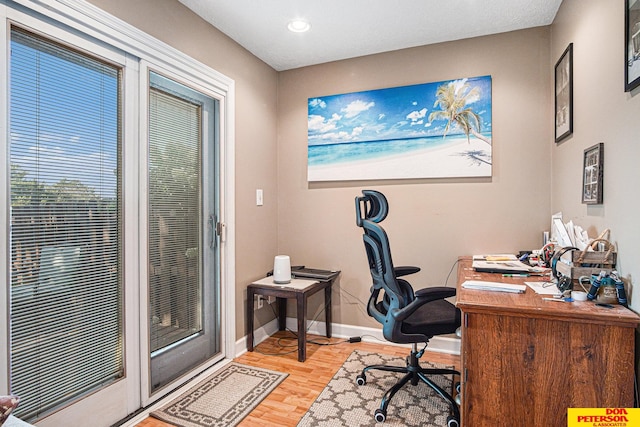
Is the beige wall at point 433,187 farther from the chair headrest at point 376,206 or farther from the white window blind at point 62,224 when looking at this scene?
the white window blind at point 62,224

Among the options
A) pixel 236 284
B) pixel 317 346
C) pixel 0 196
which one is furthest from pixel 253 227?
pixel 0 196

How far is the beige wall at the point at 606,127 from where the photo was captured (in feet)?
4.60

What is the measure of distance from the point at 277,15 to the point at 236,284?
2.02 m

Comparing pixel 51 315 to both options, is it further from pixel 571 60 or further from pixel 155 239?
pixel 571 60

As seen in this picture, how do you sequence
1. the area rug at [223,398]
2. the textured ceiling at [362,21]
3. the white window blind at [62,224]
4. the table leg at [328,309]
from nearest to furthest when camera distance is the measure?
the white window blind at [62,224] < the area rug at [223,398] < the textured ceiling at [362,21] < the table leg at [328,309]

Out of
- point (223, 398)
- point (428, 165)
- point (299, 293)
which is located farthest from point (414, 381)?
point (428, 165)

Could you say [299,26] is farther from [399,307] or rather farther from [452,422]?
[452,422]

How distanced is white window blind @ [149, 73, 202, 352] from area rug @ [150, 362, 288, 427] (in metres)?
0.36

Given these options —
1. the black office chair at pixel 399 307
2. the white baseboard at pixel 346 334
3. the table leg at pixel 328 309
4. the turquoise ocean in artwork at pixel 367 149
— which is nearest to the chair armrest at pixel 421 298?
the black office chair at pixel 399 307

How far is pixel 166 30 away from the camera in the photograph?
7.18 ft

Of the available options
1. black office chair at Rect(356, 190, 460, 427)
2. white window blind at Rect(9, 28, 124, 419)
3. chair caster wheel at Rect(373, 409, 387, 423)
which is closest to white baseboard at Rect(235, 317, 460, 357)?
black office chair at Rect(356, 190, 460, 427)

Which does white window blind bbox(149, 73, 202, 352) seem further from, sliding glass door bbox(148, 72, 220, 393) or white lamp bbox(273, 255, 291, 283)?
white lamp bbox(273, 255, 291, 283)

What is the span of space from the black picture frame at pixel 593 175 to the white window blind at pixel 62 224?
2.47m

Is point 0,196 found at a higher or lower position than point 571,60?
lower
